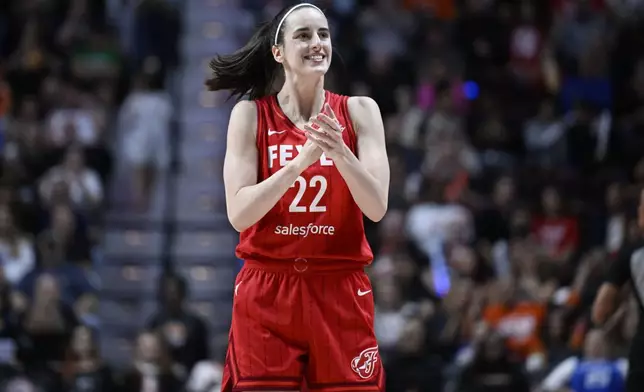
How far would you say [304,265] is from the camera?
5.34 m

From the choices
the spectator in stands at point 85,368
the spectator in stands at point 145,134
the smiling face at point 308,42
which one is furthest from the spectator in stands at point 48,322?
the smiling face at point 308,42

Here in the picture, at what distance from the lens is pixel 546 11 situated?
15.7m

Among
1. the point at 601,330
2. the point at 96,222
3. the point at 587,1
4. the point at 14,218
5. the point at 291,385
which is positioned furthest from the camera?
the point at 587,1

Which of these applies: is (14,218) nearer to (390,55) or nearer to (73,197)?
(73,197)

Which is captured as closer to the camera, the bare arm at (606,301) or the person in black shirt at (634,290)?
the person in black shirt at (634,290)

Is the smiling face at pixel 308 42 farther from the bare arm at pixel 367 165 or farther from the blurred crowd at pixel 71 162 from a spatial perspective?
the blurred crowd at pixel 71 162

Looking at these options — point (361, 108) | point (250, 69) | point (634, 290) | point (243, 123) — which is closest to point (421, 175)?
point (634, 290)

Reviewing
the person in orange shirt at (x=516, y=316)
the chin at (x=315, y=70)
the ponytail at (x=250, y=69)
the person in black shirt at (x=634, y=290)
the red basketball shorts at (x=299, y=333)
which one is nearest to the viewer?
the red basketball shorts at (x=299, y=333)

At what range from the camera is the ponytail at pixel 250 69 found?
227 inches

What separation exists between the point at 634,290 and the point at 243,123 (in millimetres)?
2547

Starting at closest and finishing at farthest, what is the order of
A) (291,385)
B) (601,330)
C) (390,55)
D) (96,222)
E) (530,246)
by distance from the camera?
(291,385) < (601,330) < (530,246) < (96,222) < (390,55)

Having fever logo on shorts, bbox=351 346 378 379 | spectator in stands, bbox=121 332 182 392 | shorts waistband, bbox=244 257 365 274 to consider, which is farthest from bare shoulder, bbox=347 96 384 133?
spectator in stands, bbox=121 332 182 392

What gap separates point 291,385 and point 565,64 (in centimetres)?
1014

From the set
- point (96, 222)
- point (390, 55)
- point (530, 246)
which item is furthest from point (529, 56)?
point (96, 222)
